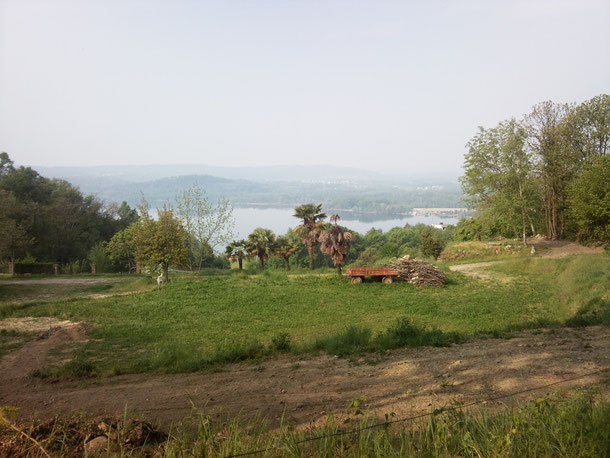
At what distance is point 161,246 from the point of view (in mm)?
21719

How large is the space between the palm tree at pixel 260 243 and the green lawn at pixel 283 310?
7950 millimetres

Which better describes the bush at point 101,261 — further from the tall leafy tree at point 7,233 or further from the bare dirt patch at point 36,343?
the bare dirt patch at point 36,343

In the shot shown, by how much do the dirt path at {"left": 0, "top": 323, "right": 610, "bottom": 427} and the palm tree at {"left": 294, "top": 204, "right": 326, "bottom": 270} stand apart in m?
19.3

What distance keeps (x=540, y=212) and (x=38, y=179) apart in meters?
48.0

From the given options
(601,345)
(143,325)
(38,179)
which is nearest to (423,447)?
(601,345)

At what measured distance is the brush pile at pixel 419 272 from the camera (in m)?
18.6

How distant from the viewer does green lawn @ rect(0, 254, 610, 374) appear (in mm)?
9523

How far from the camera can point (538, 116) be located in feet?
95.8

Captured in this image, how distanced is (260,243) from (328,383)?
71.5 ft

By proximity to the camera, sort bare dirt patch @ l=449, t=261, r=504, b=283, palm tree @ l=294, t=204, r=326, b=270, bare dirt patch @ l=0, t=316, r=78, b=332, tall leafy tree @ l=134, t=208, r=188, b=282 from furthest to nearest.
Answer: palm tree @ l=294, t=204, r=326, b=270 < tall leafy tree @ l=134, t=208, r=188, b=282 < bare dirt patch @ l=449, t=261, r=504, b=283 < bare dirt patch @ l=0, t=316, r=78, b=332

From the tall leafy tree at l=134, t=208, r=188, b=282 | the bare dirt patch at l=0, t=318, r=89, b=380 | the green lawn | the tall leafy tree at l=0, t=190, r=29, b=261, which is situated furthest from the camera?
the tall leafy tree at l=0, t=190, r=29, b=261

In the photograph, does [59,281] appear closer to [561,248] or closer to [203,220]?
[203,220]

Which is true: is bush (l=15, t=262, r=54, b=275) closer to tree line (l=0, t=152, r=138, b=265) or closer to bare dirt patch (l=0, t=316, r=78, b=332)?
tree line (l=0, t=152, r=138, b=265)

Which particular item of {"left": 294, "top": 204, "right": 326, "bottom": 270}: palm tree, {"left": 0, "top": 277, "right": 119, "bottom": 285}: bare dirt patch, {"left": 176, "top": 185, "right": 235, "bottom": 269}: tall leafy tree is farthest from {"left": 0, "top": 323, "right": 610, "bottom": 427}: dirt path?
{"left": 176, "top": 185, "right": 235, "bottom": 269}: tall leafy tree
